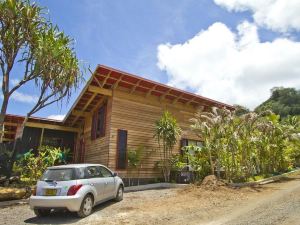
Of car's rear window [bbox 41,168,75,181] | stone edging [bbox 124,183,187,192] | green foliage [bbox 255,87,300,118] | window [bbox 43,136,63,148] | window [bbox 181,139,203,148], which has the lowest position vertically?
stone edging [bbox 124,183,187,192]

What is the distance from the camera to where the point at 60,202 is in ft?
27.3

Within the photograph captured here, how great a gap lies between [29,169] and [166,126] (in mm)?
7365

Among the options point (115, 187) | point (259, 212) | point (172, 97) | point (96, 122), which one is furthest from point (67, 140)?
point (259, 212)

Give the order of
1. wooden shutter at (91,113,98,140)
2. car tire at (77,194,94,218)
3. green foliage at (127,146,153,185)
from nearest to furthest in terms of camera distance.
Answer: car tire at (77,194,94,218), green foliage at (127,146,153,185), wooden shutter at (91,113,98,140)

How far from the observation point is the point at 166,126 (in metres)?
16.5

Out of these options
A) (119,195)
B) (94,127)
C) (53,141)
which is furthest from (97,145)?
(119,195)

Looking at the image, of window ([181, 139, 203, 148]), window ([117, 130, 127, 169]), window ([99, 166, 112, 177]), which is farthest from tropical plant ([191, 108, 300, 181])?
window ([99, 166, 112, 177])

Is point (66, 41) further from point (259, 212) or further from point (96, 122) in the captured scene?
point (259, 212)

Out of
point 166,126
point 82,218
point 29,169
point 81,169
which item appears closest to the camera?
point 82,218

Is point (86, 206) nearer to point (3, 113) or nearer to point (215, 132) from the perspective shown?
point (3, 113)

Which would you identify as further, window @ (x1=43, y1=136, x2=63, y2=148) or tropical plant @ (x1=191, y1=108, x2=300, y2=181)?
window @ (x1=43, y1=136, x2=63, y2=148)

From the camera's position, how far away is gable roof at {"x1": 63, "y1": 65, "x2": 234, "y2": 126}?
1608 centimetres

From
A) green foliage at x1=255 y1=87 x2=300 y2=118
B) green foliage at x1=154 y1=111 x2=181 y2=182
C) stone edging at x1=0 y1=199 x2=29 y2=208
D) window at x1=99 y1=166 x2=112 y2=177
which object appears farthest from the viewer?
green foliage at x1=255 y1=87 x2=300 y2=118

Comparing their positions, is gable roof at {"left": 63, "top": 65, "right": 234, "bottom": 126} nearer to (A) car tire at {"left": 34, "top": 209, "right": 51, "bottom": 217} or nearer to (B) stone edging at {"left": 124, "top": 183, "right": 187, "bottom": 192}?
(B) stone edging at {"left": 124, "top": 183, "right": 187, "bottom": 192}
